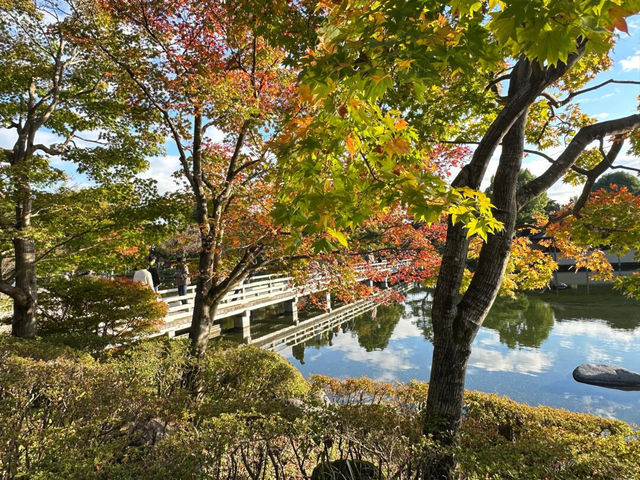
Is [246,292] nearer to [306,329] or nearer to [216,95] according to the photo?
[306,329]

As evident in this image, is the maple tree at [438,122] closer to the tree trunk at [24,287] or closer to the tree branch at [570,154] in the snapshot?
the tree branch at [570,154]

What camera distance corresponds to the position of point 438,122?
393cm

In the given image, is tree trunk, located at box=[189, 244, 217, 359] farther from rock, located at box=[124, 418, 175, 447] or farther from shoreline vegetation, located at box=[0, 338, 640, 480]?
rock, located at box=[124, 418, 175, 447]

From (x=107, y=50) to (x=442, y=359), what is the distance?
604 centimetres

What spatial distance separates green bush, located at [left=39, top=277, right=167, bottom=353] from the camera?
26.9ft

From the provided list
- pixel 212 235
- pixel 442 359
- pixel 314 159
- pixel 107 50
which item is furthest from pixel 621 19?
pixel 107 50

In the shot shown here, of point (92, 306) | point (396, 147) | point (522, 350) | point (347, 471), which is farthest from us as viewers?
point (522, 350)

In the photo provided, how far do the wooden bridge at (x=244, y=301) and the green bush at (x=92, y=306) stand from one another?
1.49m

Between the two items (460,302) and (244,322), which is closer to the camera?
(460,302)

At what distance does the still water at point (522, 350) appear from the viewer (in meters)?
8.46

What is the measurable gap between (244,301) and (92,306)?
6842 millimetres

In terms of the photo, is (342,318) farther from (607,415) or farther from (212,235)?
(212,235)

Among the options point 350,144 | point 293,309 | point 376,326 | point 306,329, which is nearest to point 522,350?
point 376,326

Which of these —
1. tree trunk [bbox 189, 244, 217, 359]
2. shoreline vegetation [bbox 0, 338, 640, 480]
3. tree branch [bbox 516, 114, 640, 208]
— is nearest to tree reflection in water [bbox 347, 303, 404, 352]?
tree trunk [bbox 189, 244, 217, 359]
